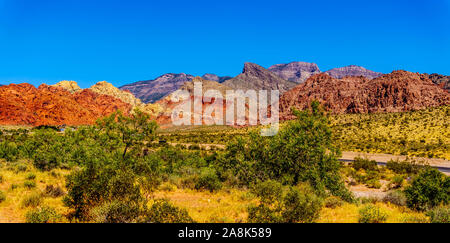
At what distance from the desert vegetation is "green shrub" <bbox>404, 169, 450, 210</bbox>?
0.17ft

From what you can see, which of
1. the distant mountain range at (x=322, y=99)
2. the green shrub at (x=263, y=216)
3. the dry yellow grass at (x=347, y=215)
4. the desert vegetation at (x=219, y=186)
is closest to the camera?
the green shrub at (x=263, y=216)

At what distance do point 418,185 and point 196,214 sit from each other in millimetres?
11954

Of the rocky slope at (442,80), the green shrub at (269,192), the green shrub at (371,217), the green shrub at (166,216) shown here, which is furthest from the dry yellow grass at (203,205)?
the rocky slope at (442,80)

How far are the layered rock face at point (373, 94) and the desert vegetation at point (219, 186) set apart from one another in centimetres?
7959

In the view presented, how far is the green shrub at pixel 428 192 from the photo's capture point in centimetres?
1276

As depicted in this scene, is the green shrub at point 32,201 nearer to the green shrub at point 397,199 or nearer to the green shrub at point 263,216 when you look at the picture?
the green shrub at point 263,216

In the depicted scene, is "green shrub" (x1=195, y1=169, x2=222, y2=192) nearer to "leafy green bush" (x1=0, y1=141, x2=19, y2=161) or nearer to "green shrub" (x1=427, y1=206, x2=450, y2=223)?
"green shrub" (x1=427, y1=206, x2=450, y2=223)

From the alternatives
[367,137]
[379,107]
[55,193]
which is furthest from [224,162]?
[379,107]

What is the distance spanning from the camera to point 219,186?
47.8ft

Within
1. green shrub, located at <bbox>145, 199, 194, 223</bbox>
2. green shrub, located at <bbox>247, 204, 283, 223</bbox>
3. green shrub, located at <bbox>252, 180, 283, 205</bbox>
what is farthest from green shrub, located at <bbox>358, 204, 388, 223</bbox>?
green shrub, located at <bbox>145, 199, 194, 223</bbox>

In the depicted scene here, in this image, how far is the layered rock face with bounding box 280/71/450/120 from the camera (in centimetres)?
10599

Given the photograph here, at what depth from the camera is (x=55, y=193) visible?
11.5m

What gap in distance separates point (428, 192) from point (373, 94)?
123792 millimetres
